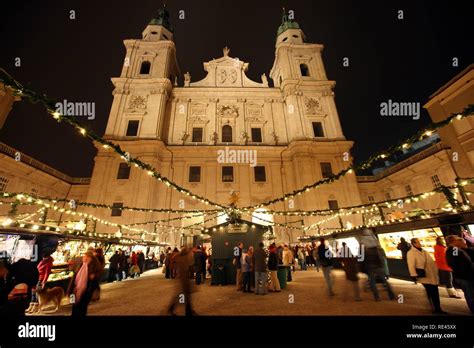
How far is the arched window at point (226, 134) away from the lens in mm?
27312

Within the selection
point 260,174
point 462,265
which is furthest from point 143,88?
point 462,265

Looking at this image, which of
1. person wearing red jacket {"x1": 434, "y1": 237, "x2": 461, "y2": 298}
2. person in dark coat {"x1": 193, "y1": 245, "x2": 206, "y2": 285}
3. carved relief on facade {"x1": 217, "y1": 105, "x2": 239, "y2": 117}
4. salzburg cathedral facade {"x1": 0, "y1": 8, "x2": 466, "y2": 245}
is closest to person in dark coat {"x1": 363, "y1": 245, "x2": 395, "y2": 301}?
person wearing red jacket {"x1": 434, "y1": 237, "x2": 461, "y2": 298}

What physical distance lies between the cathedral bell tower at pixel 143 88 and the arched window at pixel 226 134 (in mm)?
7524

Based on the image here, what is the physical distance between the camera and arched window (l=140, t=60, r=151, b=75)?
30.2 metres

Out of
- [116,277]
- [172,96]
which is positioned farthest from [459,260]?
[172,96]

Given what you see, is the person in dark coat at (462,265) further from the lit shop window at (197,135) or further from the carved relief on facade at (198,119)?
the carved relief on facade at (198,119)

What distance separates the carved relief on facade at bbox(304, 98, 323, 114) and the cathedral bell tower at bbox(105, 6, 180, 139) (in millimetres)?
18168

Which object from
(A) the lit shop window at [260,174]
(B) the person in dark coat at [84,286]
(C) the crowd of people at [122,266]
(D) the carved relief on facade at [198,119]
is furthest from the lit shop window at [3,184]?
(A) the lit shop window at [260,174]

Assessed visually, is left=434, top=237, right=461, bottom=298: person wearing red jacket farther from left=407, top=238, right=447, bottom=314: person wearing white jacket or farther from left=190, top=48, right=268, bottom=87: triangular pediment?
left=190, top=48, right=268, bottom=87: triangular pediment

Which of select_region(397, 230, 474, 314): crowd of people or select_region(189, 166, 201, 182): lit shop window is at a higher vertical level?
select_region(189, 166, 201, 182): lit shop window

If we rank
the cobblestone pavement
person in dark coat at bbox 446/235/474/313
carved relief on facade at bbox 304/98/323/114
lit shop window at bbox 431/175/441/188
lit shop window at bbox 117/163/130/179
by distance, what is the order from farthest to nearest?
1. carved relief on facade at bbox 304/98/323/114
2. lit shop window at bbox 117/163/130/179
3. lit shop window at bbox 431/175/441/188
4. the cobblestone pavement
5. person in dark coat at bbox 446/235/474/313

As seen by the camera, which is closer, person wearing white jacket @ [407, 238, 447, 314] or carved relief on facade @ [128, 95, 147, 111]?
person wearing white jacket @ [407, 238, 447, 314]

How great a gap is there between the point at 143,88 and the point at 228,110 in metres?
11.3
